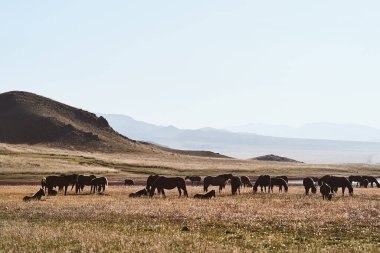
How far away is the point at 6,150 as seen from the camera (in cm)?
13262

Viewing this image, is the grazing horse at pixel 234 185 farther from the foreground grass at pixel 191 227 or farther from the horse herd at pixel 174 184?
the foreground grass at pixel 191 227

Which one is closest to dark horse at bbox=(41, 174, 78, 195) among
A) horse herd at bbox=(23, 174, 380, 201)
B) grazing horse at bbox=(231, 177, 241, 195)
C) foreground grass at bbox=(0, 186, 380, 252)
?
horse herd at bbox=(23, 174, 380, 201)

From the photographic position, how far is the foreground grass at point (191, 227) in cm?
1892

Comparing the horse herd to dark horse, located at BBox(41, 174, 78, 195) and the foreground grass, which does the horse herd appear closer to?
dark horse, located at BBox(41, 174, 78, 195)

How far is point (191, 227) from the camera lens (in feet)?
77.8

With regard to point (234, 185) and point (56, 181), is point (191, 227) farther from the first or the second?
point (56, 181)

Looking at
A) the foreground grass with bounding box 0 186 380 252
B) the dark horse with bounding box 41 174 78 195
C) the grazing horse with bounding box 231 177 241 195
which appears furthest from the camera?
the dark horse with bounding box 41 174 78 195

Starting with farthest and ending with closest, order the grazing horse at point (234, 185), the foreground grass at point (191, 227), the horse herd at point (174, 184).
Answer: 1. the grazing horse at point (234, 185)
2. the horse herd at point (174, 184)
3. the foreground grass at point (191, 227)

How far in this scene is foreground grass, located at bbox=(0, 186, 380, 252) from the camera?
62.1ft

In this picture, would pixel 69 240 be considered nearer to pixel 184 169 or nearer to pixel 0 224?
pixel 0 224

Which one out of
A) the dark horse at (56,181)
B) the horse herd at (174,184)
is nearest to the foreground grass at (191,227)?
the horse herd at (174,184)

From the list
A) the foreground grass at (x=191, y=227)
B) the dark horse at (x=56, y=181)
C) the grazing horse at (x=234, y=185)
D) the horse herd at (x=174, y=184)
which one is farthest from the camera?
the dark horse at (x=56, y=181)

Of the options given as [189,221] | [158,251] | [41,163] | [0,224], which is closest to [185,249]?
[158,251]

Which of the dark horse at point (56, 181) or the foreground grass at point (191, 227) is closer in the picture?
the foreground grass at point (191, 227)
